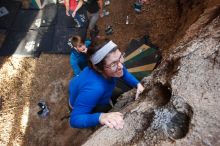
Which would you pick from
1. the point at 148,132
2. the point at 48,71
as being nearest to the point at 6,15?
the point at 48,71

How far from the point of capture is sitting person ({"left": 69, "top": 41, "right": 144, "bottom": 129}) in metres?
3.22

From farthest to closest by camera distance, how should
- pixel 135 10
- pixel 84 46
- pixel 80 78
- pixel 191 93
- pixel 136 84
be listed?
pixel 135 10 < pixel 84 46 < pixel 136 84 < pixel 80 78 < pixel 191 93

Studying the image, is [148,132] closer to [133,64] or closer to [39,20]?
[133,64]

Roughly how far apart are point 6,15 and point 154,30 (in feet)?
13.5

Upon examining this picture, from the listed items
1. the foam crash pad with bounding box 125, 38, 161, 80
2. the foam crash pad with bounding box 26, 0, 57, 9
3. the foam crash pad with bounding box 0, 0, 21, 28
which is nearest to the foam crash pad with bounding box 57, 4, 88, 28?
the foam crash pad with bounding box 26, 0, 57, 9

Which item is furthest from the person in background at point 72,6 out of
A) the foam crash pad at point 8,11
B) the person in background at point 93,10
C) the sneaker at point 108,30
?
the foam crash pad at point 8,11

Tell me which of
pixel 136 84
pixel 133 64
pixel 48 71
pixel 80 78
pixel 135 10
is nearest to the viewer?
pixel 80 78

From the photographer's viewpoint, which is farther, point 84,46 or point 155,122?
point 84,46

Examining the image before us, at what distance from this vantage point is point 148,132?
3.05m

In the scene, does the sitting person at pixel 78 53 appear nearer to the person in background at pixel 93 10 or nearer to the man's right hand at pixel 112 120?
the person in background at pixel 93 10

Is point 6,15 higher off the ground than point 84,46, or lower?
lower

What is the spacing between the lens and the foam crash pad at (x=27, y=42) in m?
8.27

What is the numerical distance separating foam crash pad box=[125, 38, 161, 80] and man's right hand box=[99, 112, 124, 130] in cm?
363

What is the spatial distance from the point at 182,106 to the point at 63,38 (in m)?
5.84
